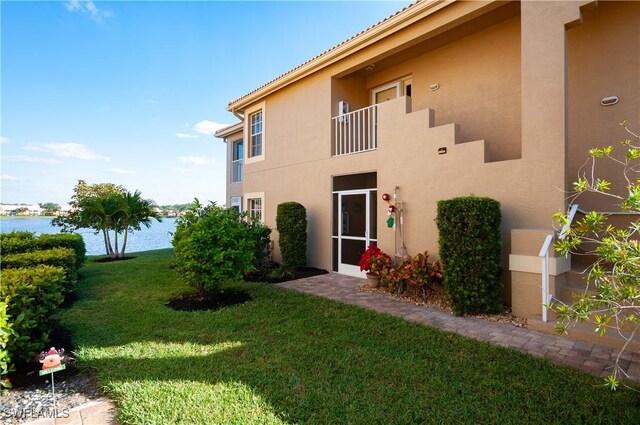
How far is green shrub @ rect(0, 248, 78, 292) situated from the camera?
A: 238 inches

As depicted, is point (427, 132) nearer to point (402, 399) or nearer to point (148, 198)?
point (402, 399)

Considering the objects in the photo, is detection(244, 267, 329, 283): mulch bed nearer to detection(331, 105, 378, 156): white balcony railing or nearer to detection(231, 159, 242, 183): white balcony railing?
detection(331, 105, 378, 156): white balcony railing

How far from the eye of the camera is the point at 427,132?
24.0 ft

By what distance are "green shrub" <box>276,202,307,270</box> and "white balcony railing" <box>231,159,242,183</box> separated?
29.0 feet

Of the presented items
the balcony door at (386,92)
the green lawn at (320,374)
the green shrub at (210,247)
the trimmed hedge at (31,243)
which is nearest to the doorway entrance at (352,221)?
the balcony door at (386,92)

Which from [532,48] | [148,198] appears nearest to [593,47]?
[532,48]

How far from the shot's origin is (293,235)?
9930 mm

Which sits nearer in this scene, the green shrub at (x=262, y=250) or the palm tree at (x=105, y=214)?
the green shrub at (x=262, y=250)

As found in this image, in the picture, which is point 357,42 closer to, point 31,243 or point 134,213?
point 31,243

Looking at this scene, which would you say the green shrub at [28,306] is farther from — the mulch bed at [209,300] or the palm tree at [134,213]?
the palm tree at [134,213]

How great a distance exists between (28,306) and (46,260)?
11.5 feet

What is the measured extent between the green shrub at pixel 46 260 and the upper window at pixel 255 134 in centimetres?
779

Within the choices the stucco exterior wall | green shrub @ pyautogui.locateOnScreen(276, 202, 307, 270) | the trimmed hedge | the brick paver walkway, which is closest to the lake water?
the trimmed hedge

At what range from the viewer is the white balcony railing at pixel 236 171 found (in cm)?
1800
